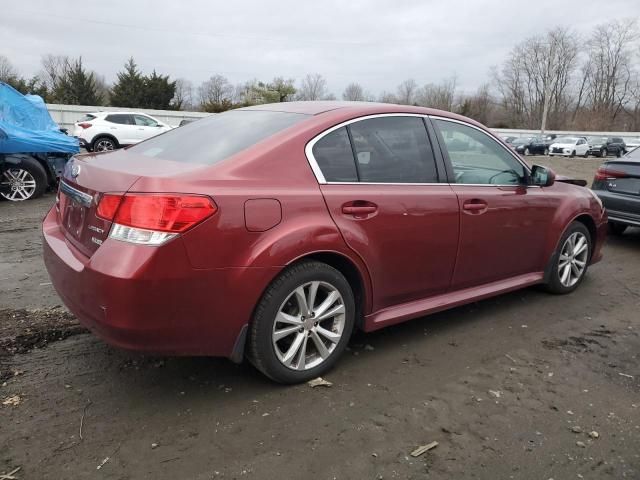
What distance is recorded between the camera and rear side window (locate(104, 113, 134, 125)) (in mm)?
18141

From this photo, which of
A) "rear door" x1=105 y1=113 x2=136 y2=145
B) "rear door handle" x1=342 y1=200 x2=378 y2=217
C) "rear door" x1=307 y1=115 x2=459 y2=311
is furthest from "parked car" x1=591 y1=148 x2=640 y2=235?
"rear door" x1=105 y1=113 x2=136 y2=145

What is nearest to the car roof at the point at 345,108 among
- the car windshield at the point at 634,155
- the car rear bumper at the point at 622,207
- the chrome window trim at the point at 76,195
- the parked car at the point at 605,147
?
the chrome window trim at the point at 76,195

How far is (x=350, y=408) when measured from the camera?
9.39 feet

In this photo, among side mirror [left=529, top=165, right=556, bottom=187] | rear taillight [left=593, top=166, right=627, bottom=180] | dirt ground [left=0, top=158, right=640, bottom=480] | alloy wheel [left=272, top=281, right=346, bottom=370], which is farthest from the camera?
rear taillight [left=593, top=166, right=627, bottom=180]

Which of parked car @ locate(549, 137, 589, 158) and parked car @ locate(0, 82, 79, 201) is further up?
parked car @ locate(549, 137, 589, 158)

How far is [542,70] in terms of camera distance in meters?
72.6

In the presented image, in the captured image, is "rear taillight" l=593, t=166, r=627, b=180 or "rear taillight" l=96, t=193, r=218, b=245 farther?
"rear taillight" l=593, t=166, r=627, b=180

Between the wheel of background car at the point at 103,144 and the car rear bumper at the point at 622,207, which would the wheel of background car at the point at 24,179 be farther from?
the car rear bumper at the point at 622,207

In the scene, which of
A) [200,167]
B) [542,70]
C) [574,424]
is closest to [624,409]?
[574,424]

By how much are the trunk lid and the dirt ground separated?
85cm

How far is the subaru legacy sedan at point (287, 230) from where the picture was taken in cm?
254

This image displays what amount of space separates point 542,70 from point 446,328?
78154 mm

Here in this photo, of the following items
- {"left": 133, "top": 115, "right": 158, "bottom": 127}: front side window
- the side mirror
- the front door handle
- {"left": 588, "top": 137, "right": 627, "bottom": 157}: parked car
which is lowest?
the front door handle

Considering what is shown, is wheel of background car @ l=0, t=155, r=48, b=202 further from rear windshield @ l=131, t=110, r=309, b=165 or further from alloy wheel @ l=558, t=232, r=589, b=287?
alloy wheel @ l=558, t=232, r=589, b=287
